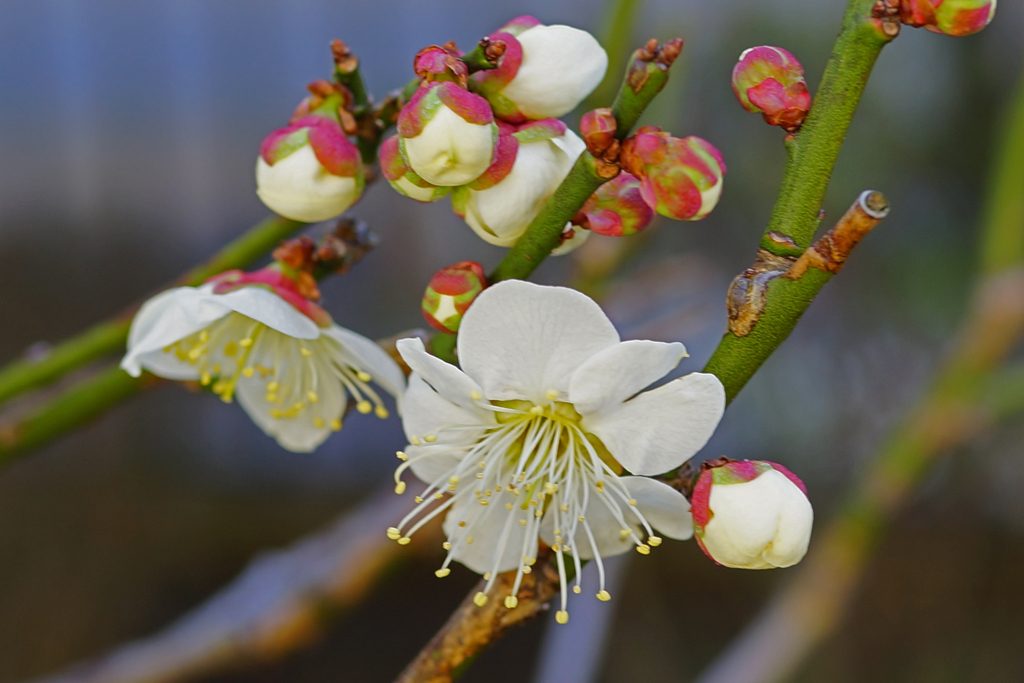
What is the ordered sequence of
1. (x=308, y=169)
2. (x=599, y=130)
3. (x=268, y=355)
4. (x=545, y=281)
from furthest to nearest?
1. (x=545, y=281)
2. (x=268, y=355)
3. (x=308, y=169)
4. (x=599, y=130)

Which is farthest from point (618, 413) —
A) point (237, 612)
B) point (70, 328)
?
point (70, 328)

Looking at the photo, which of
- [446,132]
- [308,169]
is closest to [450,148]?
[446,132]

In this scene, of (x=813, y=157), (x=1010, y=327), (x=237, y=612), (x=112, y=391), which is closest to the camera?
(x=813, y=157)

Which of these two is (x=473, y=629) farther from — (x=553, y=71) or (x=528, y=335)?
(x=553, y=71)

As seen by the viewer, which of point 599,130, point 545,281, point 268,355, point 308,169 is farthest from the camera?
point 545,281

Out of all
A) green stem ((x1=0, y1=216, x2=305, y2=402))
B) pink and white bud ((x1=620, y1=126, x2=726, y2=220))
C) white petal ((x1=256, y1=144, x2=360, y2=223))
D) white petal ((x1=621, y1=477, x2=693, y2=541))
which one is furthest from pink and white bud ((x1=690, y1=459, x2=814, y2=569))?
green stem ((x1=0, y1=216, x2=305, y2=402))

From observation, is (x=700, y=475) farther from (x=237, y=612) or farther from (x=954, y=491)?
(x=954, y=491)

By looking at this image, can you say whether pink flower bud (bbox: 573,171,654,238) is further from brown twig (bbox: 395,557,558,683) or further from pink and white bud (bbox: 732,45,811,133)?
brown twig (bbox: 395,557,558,683)
